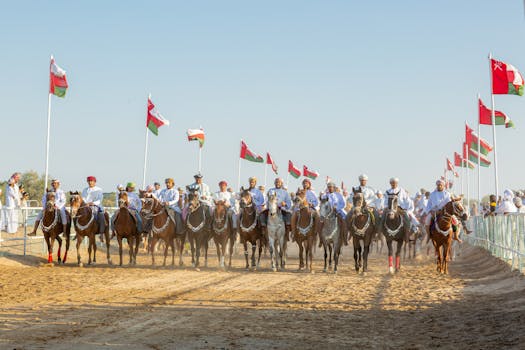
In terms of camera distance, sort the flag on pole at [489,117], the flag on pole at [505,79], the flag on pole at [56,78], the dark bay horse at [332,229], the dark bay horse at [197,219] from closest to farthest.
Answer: the dark bay horse at [332,229] → the dark bay horse at [197,219] → the flag on pole at [505,79] → the flag on pole at [56,78] → the flag on pole at [489,117]

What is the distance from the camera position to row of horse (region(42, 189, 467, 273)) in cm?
2091

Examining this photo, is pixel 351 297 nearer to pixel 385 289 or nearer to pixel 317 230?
pixel 385 289

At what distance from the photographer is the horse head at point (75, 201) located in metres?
21.8

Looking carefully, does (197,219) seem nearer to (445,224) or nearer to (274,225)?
→ (274,225)

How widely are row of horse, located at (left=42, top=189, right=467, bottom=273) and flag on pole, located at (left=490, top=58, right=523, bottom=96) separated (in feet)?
19.5

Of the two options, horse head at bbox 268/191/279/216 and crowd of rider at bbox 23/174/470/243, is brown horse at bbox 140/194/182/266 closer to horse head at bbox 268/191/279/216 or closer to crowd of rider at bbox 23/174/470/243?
crowd of rider at bbox 23/174/470/243

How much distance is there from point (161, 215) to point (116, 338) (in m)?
13.9

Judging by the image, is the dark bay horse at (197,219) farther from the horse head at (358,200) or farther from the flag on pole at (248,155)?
the flag on pole at (248,155)

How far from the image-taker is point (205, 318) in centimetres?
1150

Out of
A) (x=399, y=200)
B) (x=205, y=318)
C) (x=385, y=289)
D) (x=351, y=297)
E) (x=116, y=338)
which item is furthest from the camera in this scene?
(x=399, y=200)

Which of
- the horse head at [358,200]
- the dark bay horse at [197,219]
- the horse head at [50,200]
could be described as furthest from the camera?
the dark bay horse at [197,219]

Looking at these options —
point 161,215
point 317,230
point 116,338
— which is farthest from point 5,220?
point 116,338

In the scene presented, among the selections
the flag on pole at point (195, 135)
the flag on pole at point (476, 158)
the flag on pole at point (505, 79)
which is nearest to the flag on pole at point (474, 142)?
the flag on pole at point (476, 158)

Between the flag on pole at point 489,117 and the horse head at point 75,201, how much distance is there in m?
17.1
